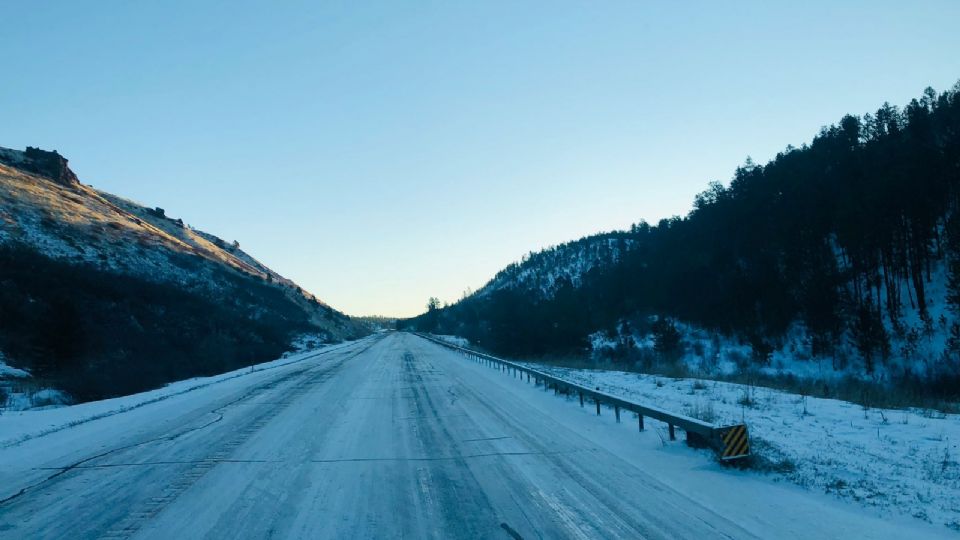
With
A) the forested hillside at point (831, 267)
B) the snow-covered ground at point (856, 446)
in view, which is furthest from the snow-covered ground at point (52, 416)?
the forested hillside at point (831, 267)

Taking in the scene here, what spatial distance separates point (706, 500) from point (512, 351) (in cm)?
4065

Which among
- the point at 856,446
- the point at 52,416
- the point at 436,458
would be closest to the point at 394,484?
the point at 436,458

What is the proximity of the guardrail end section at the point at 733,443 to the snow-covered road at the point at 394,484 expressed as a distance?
11.2 inches

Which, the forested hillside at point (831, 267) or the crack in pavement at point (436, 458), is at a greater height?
the forested hillside at point (831, 267)

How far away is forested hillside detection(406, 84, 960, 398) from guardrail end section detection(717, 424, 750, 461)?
82.0 ft

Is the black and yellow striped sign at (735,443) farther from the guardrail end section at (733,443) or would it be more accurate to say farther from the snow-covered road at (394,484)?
the snow-covered road at (394,484)

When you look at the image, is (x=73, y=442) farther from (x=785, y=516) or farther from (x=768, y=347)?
(x=768, y=347)

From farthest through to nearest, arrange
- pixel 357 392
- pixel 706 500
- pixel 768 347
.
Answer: pixel 768 347, pixel 357 392, pixel 706 500

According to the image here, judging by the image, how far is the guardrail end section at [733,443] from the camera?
26.2 ft

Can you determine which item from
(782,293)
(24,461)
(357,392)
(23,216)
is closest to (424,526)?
(24,461)

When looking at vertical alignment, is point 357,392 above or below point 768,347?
below

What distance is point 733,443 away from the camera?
8047 millimetres

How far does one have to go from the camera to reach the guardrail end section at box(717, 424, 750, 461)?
8.00 meters

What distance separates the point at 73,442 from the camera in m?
10.4
